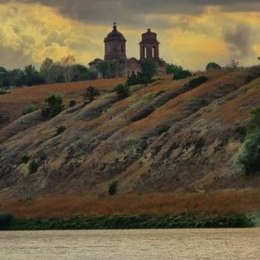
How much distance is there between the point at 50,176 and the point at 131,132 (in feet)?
35.9

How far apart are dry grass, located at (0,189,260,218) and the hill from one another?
1.83 ft

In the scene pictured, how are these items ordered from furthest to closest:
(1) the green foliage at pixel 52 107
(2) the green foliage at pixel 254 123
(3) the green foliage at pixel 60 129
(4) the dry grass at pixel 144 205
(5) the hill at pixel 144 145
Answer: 1. (1) the green foliage at pixel 52 107
2. (3) the green foliage at pixel 60 129
3. (5) the hill at pixel 144 145
4. (2) the green foliage at pixel 254 123
5. (4) the dry grass at pixel 144 205

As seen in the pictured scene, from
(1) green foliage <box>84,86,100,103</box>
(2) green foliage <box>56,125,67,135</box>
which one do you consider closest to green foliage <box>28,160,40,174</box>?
(2) green foliage <box>56,125,67,135</box>

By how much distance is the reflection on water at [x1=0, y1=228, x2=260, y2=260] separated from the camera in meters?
47.0

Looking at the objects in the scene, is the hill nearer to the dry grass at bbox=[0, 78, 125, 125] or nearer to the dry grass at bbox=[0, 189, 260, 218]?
the dry grass at bbox=[0, 189, 260, 218]

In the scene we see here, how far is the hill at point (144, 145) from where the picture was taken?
9225 cm

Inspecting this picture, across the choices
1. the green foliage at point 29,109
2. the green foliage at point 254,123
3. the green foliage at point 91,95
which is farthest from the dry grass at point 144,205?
the green foliage at point 29,109

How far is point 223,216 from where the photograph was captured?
229 ft

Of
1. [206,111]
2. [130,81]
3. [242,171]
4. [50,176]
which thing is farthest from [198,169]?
[130,81]

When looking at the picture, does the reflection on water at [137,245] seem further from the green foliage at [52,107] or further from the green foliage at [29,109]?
the green foliage at [29,109]

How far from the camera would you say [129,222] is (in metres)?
76.2

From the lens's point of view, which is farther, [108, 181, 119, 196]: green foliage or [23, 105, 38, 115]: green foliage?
[23, 105, 38, 115]: green foliage

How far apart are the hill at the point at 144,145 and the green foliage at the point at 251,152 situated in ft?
3.53

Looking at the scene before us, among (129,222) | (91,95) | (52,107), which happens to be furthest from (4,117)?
(129,222)
